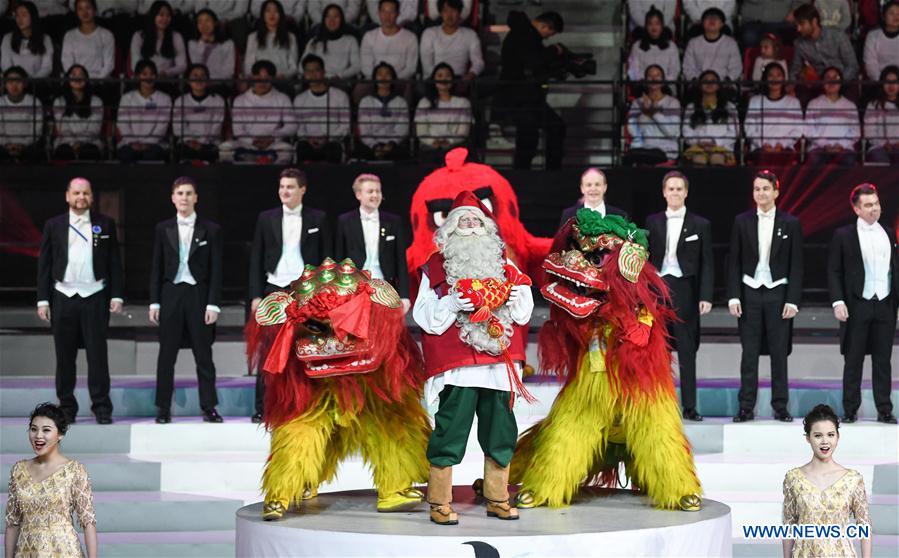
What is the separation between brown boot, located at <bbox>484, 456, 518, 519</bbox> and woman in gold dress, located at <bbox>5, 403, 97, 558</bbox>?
4.14 ft

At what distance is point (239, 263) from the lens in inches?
362

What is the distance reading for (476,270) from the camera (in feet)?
14.9

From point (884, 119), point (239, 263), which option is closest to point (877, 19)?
point (884, 119)

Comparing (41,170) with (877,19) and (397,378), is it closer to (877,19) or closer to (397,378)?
(397,378)

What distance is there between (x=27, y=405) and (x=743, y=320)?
3668 millimetres

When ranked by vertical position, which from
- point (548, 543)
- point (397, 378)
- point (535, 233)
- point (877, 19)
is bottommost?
point (548, 543)

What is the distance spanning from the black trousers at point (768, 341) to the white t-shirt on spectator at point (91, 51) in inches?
199

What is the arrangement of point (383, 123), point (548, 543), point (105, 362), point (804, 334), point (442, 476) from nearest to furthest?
point (548, 543) < point (442, 476) < point (105, 362) < point (804, 334) < point (383, 123)

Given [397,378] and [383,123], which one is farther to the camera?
[383,123]

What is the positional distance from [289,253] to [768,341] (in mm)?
2415

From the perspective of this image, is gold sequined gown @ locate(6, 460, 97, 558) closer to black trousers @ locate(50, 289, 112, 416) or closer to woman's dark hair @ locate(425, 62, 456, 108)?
black trousers @ locate(50, 289, 112, 416)

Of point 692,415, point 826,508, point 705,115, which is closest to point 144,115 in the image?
point 705,115

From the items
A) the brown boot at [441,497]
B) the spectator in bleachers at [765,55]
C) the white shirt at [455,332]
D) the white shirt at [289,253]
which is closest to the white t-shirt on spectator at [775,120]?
the spectator in bleachers at [765,55]

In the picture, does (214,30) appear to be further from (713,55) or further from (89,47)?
(713,55)
